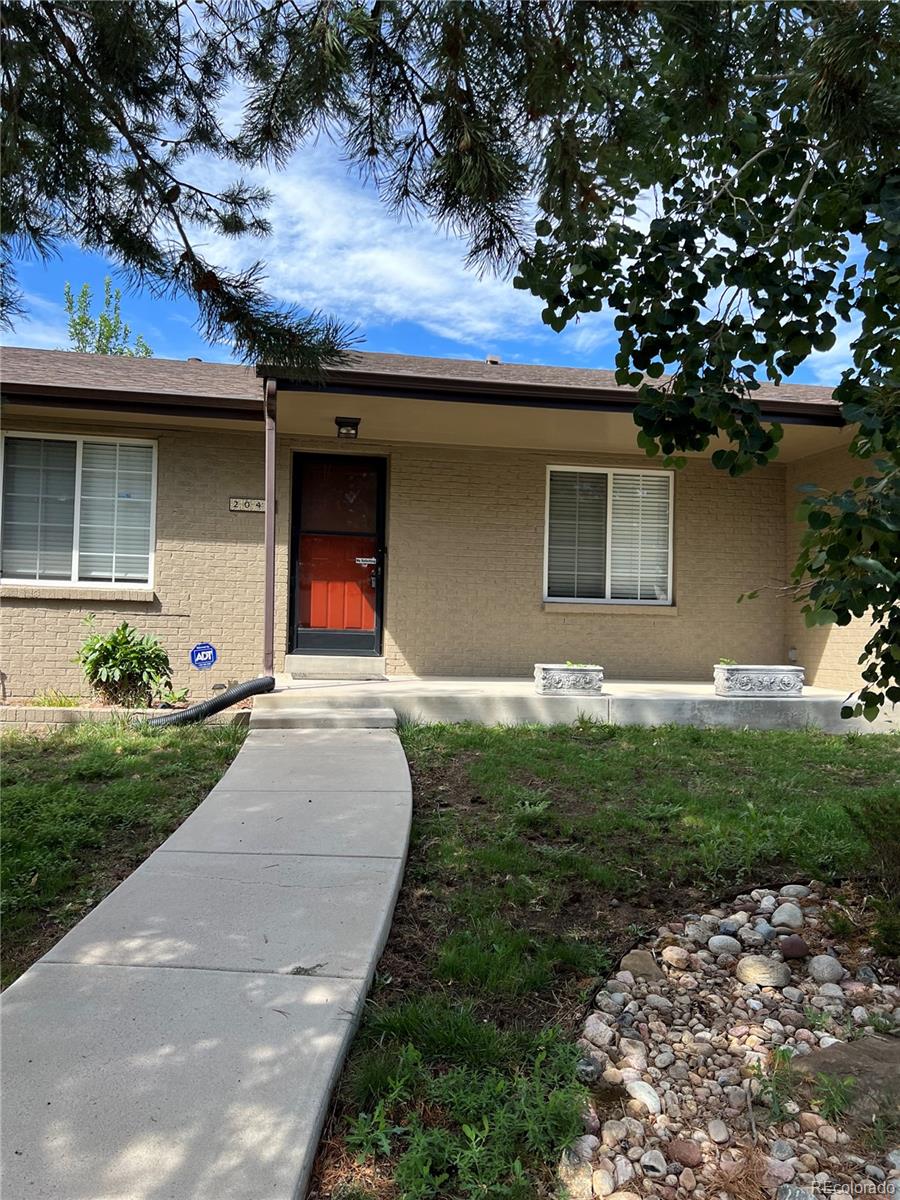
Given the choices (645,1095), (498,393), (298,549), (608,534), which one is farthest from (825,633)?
(645,1095)

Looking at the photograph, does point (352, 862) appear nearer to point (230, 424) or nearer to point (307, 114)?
point (307, 114)

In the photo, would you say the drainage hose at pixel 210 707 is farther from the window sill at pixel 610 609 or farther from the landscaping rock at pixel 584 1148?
the landscaping rock at pixel 584 1148

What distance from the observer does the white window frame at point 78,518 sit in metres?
8.73

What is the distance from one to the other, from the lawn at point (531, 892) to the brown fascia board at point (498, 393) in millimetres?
3254

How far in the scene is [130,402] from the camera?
809cm

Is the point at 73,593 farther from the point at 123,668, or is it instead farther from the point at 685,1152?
the point at 685,1152

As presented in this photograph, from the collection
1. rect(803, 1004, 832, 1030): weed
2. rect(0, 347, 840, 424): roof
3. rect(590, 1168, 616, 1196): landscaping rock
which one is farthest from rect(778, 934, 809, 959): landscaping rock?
rect(0, 347, 840, 424): roof

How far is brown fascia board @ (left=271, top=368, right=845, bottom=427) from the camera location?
7422 mm

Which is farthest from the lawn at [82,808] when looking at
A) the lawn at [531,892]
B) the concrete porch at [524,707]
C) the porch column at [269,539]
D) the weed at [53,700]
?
the lawn at [531,892]

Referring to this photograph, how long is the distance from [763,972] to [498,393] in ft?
19.3

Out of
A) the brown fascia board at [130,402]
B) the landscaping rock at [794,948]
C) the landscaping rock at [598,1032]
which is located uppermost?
the brown fascia board at [130,402]

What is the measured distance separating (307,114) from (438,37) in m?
0.65

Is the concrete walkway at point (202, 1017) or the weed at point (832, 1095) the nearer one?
the concrete walkway at point (202, 1017)

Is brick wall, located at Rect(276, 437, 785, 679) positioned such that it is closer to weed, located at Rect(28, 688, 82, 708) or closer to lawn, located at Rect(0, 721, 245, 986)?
weed, located at Rect(28, 688, 82, 708)
